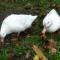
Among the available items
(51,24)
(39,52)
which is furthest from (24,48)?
(51,24)

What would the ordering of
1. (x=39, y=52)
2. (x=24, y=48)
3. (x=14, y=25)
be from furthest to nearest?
(x=14, y=25), (x=24, y=48), (x=39, y=52)

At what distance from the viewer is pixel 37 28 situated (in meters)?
5.68

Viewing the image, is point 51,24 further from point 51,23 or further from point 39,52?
point 39,52

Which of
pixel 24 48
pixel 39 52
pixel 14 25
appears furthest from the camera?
pixel 14 25

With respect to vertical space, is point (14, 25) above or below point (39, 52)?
above

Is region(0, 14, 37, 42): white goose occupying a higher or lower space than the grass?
higher

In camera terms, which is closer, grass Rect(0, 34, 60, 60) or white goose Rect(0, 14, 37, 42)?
grass Rect(0, 34, 60, 60)

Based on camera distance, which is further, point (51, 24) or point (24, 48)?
point (51, 24)

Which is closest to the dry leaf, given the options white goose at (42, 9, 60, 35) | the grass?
the grass

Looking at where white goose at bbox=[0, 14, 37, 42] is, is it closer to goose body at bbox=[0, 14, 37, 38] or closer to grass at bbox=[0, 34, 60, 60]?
goose body at bbox=[0, 14, 37, 38]

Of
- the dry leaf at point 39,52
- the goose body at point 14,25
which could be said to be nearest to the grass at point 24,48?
the dry leaf at point 39,52

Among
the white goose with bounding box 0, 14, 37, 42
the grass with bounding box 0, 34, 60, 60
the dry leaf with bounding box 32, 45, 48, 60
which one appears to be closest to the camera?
the dry leaf with bounding box 32, 45, 48, 60

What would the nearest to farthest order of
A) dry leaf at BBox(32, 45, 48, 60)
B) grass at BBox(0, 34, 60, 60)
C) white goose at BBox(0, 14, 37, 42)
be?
dry leaf at BBox(32, 45, 48, 60) → grass at BBox(0, 34, 60, 60) → white goose at BBox(0, 14, 37, 42)

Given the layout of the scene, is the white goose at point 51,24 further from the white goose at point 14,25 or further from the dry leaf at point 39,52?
the dry leaf at point 39,52
